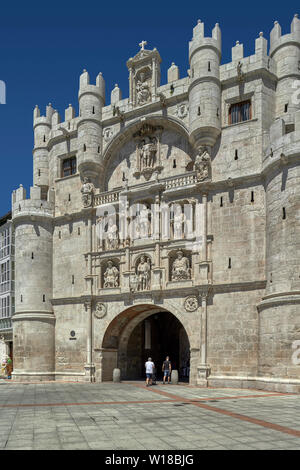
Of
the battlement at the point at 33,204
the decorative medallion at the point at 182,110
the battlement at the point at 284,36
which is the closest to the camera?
the battlement at the point at 284,36

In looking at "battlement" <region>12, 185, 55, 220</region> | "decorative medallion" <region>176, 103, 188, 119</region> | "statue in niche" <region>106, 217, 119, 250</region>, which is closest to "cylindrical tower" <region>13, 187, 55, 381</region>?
"battlement" <region>12, 185, 55, 220</region>

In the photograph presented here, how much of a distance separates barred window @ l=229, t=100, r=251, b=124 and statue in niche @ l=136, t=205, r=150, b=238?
7.73 metres

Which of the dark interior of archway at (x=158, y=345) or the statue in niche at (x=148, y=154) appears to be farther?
the dark interior of archway at (x=158, y=345)

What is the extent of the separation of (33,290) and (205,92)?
18142mm

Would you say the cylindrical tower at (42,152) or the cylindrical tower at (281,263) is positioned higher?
the cylindrical tower at (42,152)

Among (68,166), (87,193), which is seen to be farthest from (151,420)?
(68,166)

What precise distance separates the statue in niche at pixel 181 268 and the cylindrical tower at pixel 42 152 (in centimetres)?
1404

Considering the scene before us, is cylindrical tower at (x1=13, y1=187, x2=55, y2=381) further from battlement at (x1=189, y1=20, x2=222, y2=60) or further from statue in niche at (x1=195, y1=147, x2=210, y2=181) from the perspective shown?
battlement at (x1=189, y1=20, x2=222, y2=60)

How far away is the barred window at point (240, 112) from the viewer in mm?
28875

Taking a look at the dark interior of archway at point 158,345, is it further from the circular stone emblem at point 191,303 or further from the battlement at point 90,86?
the battlement at point 90,86

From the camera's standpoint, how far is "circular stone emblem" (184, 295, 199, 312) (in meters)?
28.3

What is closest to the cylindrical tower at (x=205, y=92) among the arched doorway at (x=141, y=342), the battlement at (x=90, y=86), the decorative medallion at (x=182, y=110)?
the decorative medallion at (x=182, y=110)

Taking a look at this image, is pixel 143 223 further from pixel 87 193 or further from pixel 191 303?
pixel 191 303
